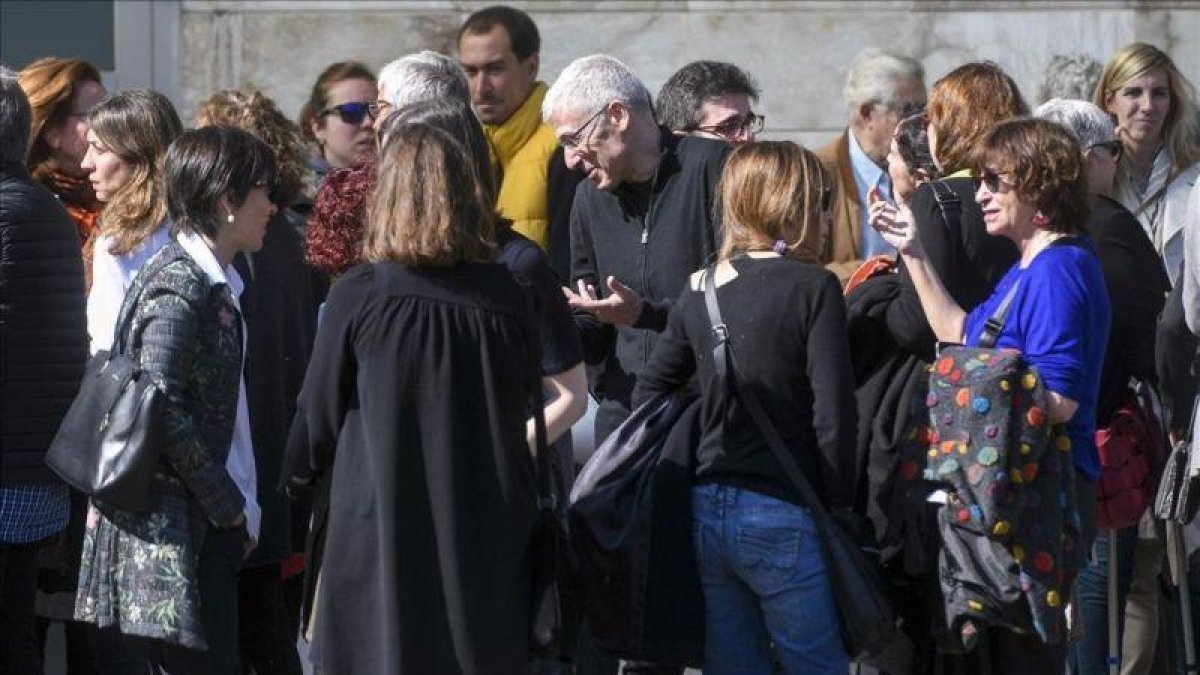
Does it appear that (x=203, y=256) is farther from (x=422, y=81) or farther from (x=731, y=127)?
(x=731, y=127)

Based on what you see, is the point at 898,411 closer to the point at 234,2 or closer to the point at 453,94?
the point at 453,94

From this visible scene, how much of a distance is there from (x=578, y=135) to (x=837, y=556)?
170 centimetres

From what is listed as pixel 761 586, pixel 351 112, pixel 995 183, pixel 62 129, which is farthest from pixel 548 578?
pixel 351 112

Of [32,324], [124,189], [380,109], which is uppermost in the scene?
[380,109]

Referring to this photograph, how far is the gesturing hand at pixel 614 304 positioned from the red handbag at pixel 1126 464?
1.38 meters

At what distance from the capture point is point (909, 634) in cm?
608

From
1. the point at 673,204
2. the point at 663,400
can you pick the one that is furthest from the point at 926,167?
the point at 663,400

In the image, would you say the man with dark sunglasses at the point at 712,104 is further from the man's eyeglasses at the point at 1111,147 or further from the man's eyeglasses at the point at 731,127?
the man's eyeglasses at the point at 1111,147

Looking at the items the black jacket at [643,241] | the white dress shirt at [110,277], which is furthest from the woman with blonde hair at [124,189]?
the black jacket at [643,241]

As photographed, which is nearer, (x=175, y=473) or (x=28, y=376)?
(x=175, y=473)

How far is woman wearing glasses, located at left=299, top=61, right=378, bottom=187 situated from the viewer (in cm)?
864

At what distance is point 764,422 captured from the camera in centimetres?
557

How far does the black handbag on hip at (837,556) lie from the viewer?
5559 mm

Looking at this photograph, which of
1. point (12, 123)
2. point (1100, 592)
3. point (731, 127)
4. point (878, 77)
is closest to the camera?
point (12, 123)
